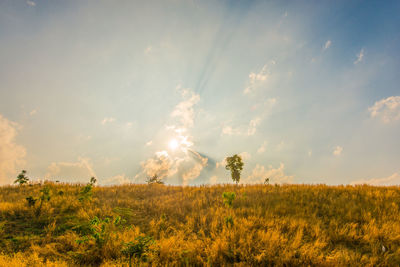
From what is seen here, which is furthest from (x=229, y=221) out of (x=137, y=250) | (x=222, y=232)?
(x=137, y=250)

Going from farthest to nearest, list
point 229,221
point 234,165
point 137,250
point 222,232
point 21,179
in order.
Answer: point 234,165 → point 21,179 → point 229,221 → point 222,232 → point 137,250

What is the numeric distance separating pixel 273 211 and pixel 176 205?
152 inches

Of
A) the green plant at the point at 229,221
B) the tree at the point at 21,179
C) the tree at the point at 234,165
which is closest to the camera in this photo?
the green plant at the point at 229,221

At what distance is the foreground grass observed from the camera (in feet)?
13.8

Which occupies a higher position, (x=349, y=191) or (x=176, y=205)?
(x=349, y=191)

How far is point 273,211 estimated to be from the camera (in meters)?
6.84

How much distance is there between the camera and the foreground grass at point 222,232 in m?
4.22

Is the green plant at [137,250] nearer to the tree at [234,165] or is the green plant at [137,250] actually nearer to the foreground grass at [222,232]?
the foreground grass at [222,232]

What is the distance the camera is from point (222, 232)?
5.14 m

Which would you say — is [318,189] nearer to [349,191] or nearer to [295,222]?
[349,191]

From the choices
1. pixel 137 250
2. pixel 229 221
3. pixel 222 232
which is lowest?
pixel 137 250

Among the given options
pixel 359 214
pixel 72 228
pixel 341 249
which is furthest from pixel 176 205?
pixel 359 214

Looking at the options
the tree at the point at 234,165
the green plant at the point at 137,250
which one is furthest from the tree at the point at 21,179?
the tree at the point at 234,165

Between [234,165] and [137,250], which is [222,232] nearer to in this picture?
[137,250]
